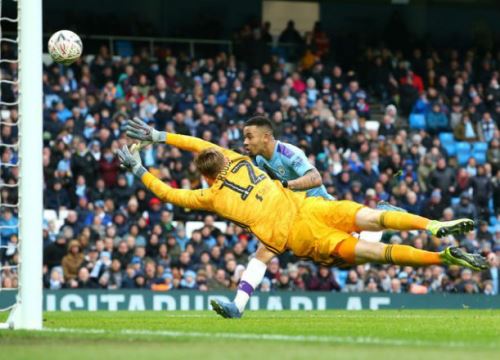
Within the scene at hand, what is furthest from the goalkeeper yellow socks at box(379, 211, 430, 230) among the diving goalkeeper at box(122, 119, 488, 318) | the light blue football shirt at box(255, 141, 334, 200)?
the light blue football shirt at box(255, 141, 334, 200)

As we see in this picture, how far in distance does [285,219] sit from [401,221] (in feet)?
4.43

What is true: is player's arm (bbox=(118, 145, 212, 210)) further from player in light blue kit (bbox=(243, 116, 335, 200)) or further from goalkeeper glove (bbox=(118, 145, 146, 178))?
player in light blue kit (bbox=(243, 116, 335, 200))

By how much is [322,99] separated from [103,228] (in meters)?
7.92

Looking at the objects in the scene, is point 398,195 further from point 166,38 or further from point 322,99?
point 166,38

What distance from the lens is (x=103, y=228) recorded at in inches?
952

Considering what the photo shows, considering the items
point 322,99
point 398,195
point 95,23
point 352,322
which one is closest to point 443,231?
point 352,322

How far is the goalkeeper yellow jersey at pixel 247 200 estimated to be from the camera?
1314 centimetres

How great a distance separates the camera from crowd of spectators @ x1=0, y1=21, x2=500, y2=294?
23.9 metres

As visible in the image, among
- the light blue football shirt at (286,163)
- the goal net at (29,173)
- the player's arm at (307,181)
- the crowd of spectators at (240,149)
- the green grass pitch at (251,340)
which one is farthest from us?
the crowd of spectators at (240,149)

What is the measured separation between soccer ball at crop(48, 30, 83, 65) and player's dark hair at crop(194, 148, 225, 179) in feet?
7.90

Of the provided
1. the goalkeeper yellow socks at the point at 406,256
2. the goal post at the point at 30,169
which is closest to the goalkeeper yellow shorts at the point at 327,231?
the goalkeeper yellow socks at the point at 406,256

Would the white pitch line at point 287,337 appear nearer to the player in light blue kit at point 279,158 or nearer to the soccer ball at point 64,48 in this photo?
the player in light blue kit at point 279,158

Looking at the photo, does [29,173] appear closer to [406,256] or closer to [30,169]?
[30,169]

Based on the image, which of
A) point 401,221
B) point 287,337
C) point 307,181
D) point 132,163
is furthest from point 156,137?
point 287,337
